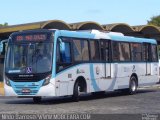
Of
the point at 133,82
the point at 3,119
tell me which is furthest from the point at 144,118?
the point at 133,82

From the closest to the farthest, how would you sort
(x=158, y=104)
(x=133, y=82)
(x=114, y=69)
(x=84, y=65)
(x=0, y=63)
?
(x=158, y=104)
(x=84, y=65)
(x=114, y=69)
(x=133, y=82)
(x=0, y=63)

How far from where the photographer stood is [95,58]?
76.7 ft

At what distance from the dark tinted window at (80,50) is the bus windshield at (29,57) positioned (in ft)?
5.30

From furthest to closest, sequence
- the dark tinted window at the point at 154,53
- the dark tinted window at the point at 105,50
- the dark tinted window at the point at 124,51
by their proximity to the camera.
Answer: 1. the dark tinted window at the point at 154,53
2. the dark tinted window at the point at 124,51
3. the dark tinted window at the point at 105,50

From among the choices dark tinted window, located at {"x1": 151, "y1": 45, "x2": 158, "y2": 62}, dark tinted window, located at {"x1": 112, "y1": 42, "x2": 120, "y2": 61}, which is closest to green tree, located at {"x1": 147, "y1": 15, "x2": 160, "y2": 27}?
dark tinted window, located at {"x1": 151, "y1": 45, "x2": 158, "y2": 62}

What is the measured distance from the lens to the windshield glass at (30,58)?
20344 mm

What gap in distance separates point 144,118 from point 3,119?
3987 millimetres

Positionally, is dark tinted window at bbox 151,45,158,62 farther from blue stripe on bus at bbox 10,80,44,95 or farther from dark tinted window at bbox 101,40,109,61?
blue stripe on bus at bbox 10,80,44,95

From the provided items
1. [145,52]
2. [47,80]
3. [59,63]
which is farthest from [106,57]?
[47,80]

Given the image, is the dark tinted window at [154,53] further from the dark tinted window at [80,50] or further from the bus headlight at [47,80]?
the bus headlight at [47,80]

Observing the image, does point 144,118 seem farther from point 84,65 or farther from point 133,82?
point 133,82

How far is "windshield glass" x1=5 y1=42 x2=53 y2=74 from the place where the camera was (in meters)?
20.3

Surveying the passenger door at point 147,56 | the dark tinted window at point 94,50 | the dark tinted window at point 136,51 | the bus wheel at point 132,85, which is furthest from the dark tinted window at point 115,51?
the passenger door at point 147,56

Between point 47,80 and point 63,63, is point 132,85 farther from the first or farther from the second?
point 47,80
